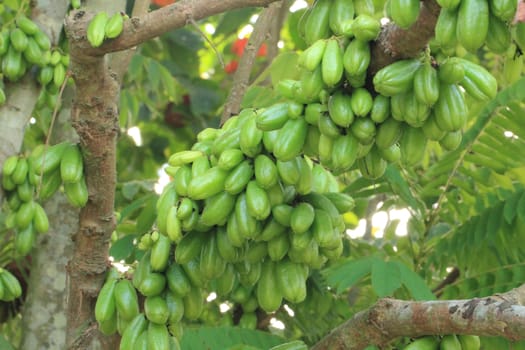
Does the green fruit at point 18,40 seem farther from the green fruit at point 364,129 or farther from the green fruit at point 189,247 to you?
the green fruit at point 364,129

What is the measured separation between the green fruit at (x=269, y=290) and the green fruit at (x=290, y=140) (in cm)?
34

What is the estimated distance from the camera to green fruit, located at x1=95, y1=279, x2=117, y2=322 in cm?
186

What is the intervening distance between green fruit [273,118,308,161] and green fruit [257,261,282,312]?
1.12 ft

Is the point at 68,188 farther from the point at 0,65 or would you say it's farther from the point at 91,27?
the point at 0,65

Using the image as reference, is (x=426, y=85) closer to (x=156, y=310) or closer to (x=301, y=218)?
(x=301, y=218)

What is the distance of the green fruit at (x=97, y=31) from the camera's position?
176 centimetres

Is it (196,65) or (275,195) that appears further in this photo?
(196,65)

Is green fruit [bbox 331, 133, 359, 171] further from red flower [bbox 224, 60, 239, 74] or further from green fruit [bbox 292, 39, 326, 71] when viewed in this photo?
red flower [bbox 224, 60, 239, 74]

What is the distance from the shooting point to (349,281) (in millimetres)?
2291

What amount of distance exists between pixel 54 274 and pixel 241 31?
8.37 ft

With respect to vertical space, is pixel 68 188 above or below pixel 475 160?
above

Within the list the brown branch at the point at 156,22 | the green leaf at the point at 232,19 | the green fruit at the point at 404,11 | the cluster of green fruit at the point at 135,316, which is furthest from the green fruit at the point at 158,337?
the green leaf at the point at 232,19

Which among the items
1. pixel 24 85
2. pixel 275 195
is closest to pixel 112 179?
pixel 275 195

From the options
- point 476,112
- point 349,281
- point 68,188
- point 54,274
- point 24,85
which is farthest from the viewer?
point 476,112
